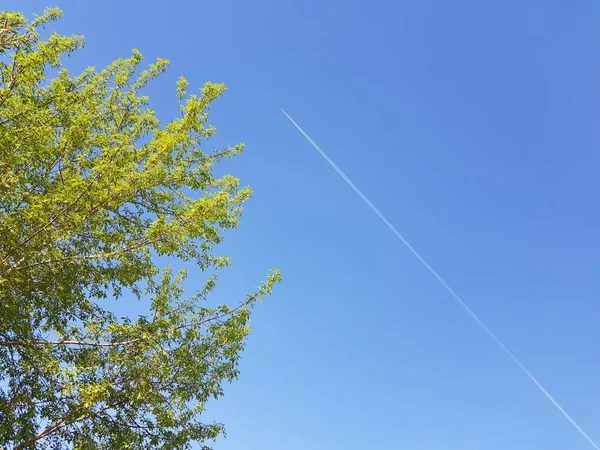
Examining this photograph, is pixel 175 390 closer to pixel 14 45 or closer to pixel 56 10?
pixel 14 45

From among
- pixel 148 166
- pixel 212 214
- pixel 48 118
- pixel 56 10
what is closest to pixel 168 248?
pixel 212 214

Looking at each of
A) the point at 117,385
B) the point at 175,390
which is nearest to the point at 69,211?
the point at 117,385

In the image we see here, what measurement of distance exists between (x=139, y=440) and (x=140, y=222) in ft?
10.7

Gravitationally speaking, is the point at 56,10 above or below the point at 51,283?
above

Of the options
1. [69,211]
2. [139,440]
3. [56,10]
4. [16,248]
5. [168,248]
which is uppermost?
[56,10]

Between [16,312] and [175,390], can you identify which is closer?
[16,312]

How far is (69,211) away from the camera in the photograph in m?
Answer: 5.88

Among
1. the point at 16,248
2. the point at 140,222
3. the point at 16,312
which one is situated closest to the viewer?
the point at 16,248

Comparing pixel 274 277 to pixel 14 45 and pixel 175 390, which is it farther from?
pixel 14 45

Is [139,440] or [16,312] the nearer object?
[16,312]

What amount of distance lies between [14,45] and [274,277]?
5.04 metres

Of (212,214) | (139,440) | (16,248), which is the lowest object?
(139,440)

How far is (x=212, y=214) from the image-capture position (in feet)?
21.1

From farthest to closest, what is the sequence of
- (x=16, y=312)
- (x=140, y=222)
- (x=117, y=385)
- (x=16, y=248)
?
(x=140, y=222) < (x=117, y=385) < (x=16, y=312) < (x=16, y=248)
